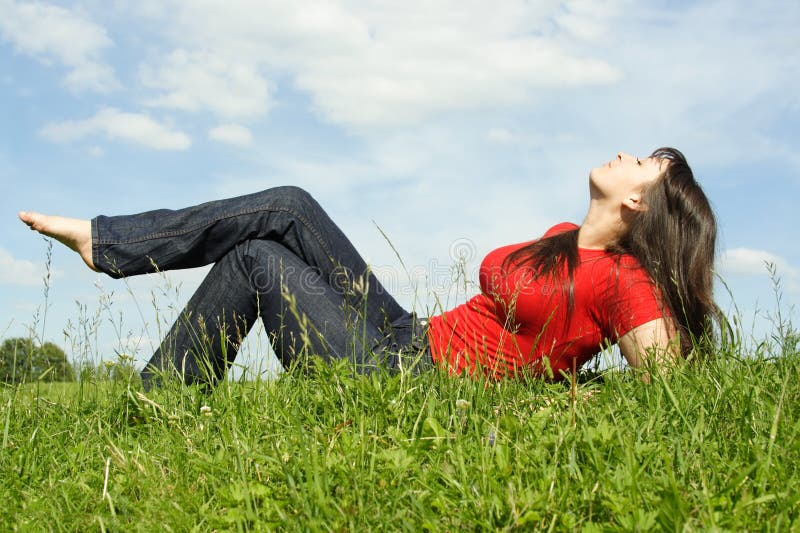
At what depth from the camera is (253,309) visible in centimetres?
404

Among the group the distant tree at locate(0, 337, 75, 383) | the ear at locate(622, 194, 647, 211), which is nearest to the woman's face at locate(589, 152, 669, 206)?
the ear at locate(622, 194, 647, 211)

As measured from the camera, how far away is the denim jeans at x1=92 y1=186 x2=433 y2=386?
3.81m

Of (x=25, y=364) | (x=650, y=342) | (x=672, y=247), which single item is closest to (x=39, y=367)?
(x=25, y=364)

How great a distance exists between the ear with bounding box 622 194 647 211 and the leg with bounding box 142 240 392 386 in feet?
5.38

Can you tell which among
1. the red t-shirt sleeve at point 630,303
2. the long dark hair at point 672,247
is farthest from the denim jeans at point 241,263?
the red t-shirt sleeve at point 630,303

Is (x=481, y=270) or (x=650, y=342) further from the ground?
(x=481, y=270)

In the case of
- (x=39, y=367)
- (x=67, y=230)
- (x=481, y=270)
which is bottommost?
(x=39, y=367)

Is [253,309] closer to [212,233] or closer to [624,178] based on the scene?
[212,233]

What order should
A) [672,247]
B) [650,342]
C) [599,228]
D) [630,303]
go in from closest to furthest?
1. [650,342]
2. [630,303]
3. [672,247]
4. [599,228]

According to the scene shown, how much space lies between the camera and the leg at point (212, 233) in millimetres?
4004

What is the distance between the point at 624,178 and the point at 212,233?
246 centimetres

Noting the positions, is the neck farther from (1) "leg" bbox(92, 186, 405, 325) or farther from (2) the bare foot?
(2) the bare foot

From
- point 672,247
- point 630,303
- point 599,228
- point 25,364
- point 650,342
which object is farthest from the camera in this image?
point 599,228

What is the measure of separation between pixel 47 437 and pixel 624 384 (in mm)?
2664
